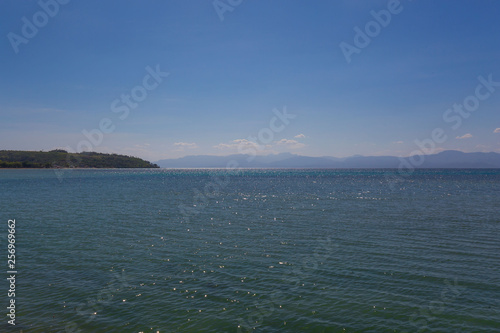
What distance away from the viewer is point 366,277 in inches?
790

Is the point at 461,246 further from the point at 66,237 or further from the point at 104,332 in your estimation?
the point at 66,237

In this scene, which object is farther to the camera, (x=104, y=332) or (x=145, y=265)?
(x=145, y=265)

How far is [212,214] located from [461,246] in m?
30.9

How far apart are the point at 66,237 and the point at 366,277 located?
27607mm

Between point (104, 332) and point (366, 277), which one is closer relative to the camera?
point (104, 332)

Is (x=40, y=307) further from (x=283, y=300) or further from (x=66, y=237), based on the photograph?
(x=66, y=237)

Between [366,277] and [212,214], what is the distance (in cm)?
2922

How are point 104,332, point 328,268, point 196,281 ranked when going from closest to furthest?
point 104,332 → point 196,281 → point 328,268

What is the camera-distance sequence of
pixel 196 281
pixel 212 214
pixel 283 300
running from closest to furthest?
pixel 283 300
pixel 196 281
pixel 212 214

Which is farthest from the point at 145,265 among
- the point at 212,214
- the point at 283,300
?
the point at 212,214

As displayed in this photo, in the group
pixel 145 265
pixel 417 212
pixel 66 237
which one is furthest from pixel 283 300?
pixel 417 212

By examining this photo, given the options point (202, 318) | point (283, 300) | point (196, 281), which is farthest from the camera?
point (196, 281)

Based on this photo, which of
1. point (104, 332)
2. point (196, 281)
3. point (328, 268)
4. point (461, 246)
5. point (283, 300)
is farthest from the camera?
point (461, 246)

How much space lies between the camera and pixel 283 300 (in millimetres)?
16797
